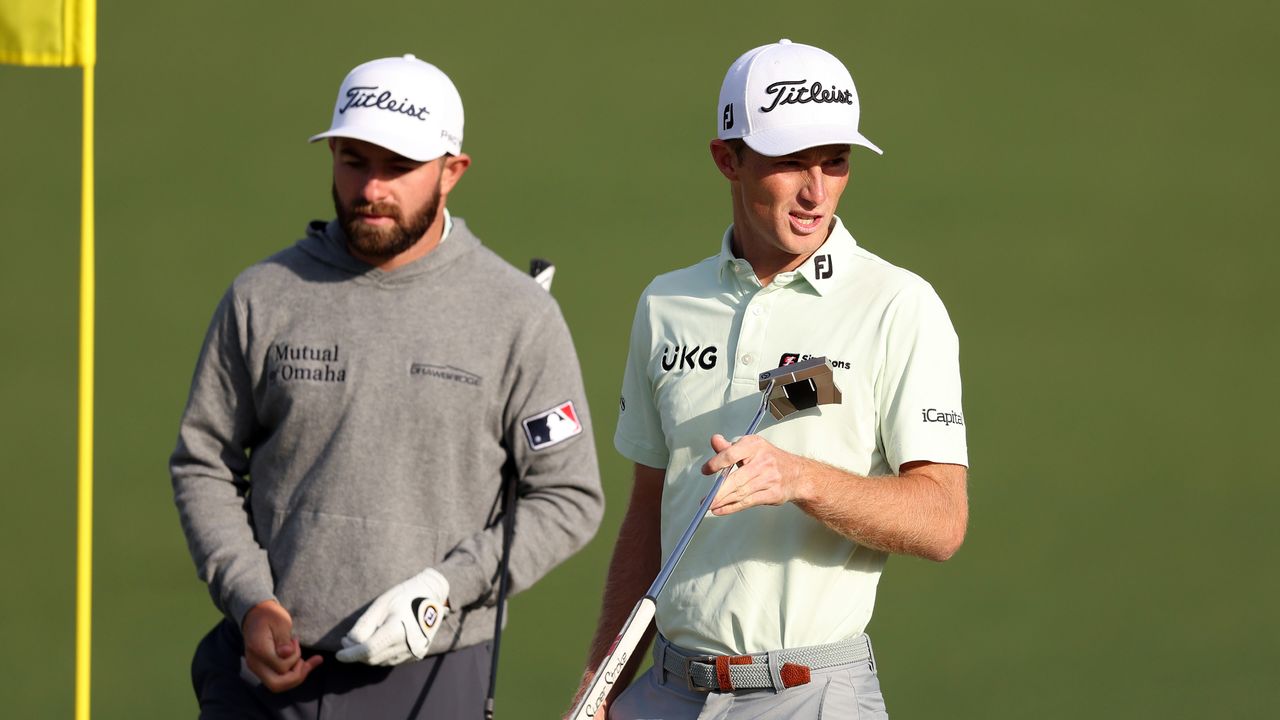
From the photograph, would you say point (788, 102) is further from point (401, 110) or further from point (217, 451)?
point (217, 451)

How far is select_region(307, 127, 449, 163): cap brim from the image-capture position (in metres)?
2.70

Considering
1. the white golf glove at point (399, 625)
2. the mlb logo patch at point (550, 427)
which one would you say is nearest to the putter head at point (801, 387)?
the mlb logo patch at point (550, 427)

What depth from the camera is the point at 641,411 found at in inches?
104

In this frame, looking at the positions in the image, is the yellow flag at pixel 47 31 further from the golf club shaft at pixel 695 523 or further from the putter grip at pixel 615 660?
the putter grip at pixel 615 660

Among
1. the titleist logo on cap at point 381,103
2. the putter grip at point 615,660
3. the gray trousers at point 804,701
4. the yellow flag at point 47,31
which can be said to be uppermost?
the yellow flag at point 47,31

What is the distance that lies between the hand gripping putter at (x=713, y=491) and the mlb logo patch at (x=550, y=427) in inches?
15.4

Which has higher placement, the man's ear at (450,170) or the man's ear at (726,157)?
the man's ear at (726,157)

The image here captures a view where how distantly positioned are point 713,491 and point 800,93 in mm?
645

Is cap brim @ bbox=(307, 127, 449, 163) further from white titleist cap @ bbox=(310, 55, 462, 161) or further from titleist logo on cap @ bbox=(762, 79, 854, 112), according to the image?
titleist logo on cap @ bbox=(762, 79, 854, 112)

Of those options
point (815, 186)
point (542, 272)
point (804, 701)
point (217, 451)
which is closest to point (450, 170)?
point (542, 272)

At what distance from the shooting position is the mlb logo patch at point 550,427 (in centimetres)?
275

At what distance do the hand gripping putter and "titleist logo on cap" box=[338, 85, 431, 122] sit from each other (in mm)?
751

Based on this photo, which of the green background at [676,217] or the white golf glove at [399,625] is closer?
the white golf glove at [399,625]

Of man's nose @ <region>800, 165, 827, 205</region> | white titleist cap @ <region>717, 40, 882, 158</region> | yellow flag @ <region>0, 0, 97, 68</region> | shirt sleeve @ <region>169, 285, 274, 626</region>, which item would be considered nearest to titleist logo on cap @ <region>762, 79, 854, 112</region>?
white titleist cap @ <region>717, 40, 882, 158</region>
